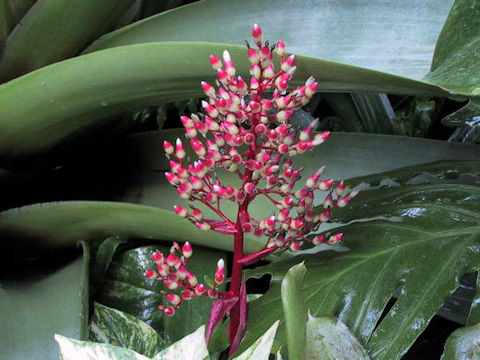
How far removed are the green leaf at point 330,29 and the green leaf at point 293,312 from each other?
0.21 m

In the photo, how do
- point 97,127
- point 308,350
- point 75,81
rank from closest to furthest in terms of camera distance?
point 308,350 < point 75,81 < point 97,127

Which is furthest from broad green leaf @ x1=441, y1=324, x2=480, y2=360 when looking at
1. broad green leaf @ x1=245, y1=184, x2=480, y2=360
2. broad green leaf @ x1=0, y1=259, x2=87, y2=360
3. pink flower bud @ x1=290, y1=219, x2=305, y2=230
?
broad green leaf @ x1=0, y1=259, x2=87, y2=360

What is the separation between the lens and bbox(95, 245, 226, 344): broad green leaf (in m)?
0.76

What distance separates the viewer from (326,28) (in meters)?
0.71

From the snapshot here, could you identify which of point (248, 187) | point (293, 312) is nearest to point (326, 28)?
point (248, 187)

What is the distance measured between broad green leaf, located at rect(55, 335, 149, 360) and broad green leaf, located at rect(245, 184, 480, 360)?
0.13 m

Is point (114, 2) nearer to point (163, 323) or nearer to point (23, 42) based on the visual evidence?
point (23, 42)

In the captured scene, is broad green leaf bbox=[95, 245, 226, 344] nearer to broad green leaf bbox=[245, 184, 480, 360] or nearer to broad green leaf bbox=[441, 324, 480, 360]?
broad green leaf bbox=[245, 184, 480, 360]

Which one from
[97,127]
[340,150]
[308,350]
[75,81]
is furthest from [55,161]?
[308,350]

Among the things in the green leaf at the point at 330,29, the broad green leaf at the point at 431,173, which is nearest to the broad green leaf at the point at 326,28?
the green leaf at the point at 330,29

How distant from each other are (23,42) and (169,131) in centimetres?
20

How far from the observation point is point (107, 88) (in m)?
0.66

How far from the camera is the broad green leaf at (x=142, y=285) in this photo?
764 millimetres

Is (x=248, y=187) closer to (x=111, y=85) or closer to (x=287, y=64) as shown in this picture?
(x=287, y=64)
